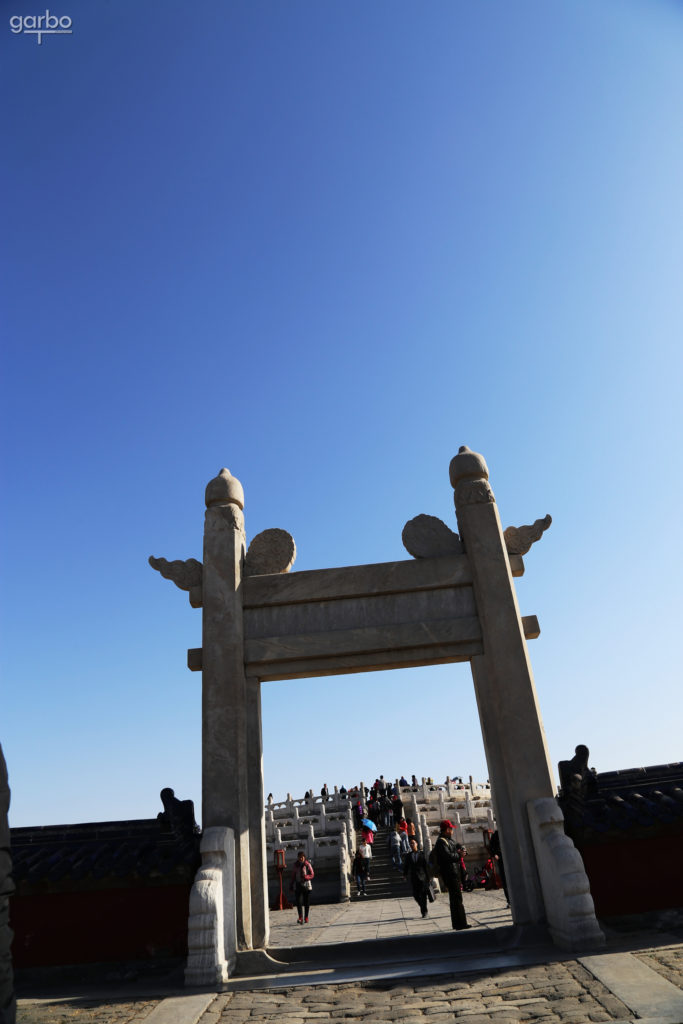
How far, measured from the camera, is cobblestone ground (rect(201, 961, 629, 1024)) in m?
4.67

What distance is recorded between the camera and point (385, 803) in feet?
75.6

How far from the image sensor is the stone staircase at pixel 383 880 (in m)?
17.8

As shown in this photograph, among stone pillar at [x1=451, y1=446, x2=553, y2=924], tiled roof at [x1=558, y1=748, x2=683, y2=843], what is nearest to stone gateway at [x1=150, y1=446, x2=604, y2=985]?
stone pillar at [x1=451, y1=446, x2=553, y2=924]

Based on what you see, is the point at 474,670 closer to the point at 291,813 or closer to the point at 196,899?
the point at 196,899

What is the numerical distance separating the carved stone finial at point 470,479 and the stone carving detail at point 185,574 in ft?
11.8

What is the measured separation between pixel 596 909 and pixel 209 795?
14.4 feet

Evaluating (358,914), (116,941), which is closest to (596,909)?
(116,941)

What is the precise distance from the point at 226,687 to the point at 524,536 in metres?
4.32

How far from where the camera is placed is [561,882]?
663 centimetres

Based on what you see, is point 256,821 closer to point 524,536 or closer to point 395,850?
point 524,536

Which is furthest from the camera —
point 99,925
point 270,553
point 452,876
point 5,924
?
point 270,553

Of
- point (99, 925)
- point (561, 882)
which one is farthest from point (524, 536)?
point (99, 925)

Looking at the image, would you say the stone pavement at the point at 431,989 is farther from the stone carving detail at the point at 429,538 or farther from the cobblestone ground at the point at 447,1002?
the stone carving detail at the point at 429,538

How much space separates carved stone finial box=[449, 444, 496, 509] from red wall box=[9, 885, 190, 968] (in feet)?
18.6
